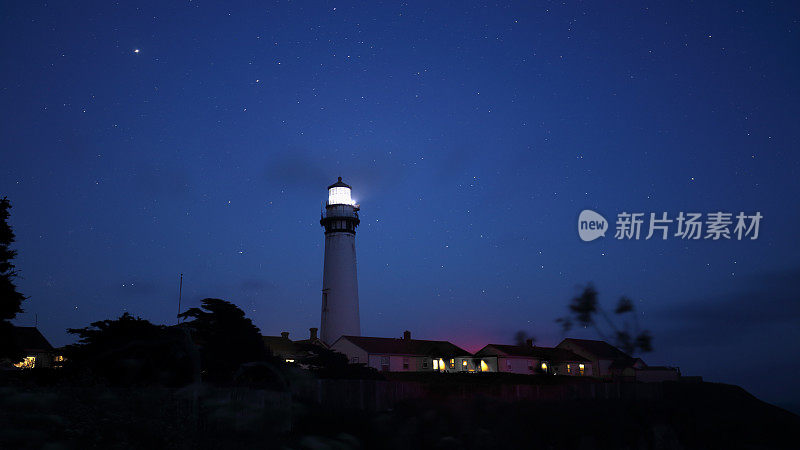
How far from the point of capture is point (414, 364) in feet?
189

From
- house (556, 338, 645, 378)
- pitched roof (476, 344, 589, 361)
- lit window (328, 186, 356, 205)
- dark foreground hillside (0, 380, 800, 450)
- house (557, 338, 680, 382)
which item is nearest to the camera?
dark foreground hillside (0, 380, 800, 450)

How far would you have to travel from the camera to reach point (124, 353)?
18016mm

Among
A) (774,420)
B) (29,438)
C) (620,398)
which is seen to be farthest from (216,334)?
(774,420)

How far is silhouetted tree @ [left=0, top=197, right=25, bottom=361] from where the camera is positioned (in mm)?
25688

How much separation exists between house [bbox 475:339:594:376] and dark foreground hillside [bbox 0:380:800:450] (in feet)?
49.8

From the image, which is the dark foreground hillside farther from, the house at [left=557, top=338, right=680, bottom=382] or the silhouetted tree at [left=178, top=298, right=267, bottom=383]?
the house at [left=557, top=338, right=680, bottom=382]

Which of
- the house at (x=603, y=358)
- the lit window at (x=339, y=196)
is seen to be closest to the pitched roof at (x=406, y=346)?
the lit window at (x=339, y=196)

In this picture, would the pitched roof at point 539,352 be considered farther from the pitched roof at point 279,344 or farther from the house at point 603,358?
the pitched roof at point 279,344

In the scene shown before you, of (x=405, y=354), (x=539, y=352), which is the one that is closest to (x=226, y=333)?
(x=405, y=354)

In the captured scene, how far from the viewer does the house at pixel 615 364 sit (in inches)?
2514

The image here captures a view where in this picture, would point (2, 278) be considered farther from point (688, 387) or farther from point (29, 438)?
point (688, 387)

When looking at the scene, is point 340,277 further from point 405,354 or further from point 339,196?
point 405,354

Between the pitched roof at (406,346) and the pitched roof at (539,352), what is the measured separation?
10.4 ft

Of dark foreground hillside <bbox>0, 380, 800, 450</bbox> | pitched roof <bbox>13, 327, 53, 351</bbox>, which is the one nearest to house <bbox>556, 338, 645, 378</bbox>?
dark foreground hillside <bbox>0, 380, 800, 450</bbox>
